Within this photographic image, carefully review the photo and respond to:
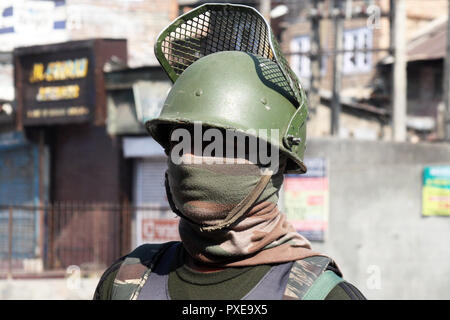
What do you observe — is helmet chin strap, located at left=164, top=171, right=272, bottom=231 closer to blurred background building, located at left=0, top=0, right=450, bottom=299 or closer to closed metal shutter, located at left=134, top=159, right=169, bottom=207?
blurred background building, located at left=0, top=0, right=450, bottom=299

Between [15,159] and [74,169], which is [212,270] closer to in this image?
[74,169]

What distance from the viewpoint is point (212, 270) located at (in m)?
2.60

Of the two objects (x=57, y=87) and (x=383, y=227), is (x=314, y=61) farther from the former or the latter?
(x=383, y=227)

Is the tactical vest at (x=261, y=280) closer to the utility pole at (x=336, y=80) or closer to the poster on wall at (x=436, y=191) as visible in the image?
the poster on wall at (x=436, y=191)

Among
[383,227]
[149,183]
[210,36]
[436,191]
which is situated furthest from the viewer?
[149,183]

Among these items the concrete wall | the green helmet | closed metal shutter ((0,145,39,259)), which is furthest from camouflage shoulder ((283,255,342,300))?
closed metal shutter ((0,145,39,259))

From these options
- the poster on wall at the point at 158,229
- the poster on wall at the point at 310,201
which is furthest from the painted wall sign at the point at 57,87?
the poster on wall at the point at 310,201

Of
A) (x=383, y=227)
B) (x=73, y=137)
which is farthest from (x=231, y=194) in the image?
(x=73, y=137)

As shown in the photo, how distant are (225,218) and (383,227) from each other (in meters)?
8.48

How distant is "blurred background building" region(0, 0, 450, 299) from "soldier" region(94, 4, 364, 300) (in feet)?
27.0

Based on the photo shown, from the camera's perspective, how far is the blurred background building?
10.7m

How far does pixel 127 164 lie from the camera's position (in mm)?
15539

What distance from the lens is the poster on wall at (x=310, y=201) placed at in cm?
1099

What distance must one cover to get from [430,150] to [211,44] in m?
8.60
